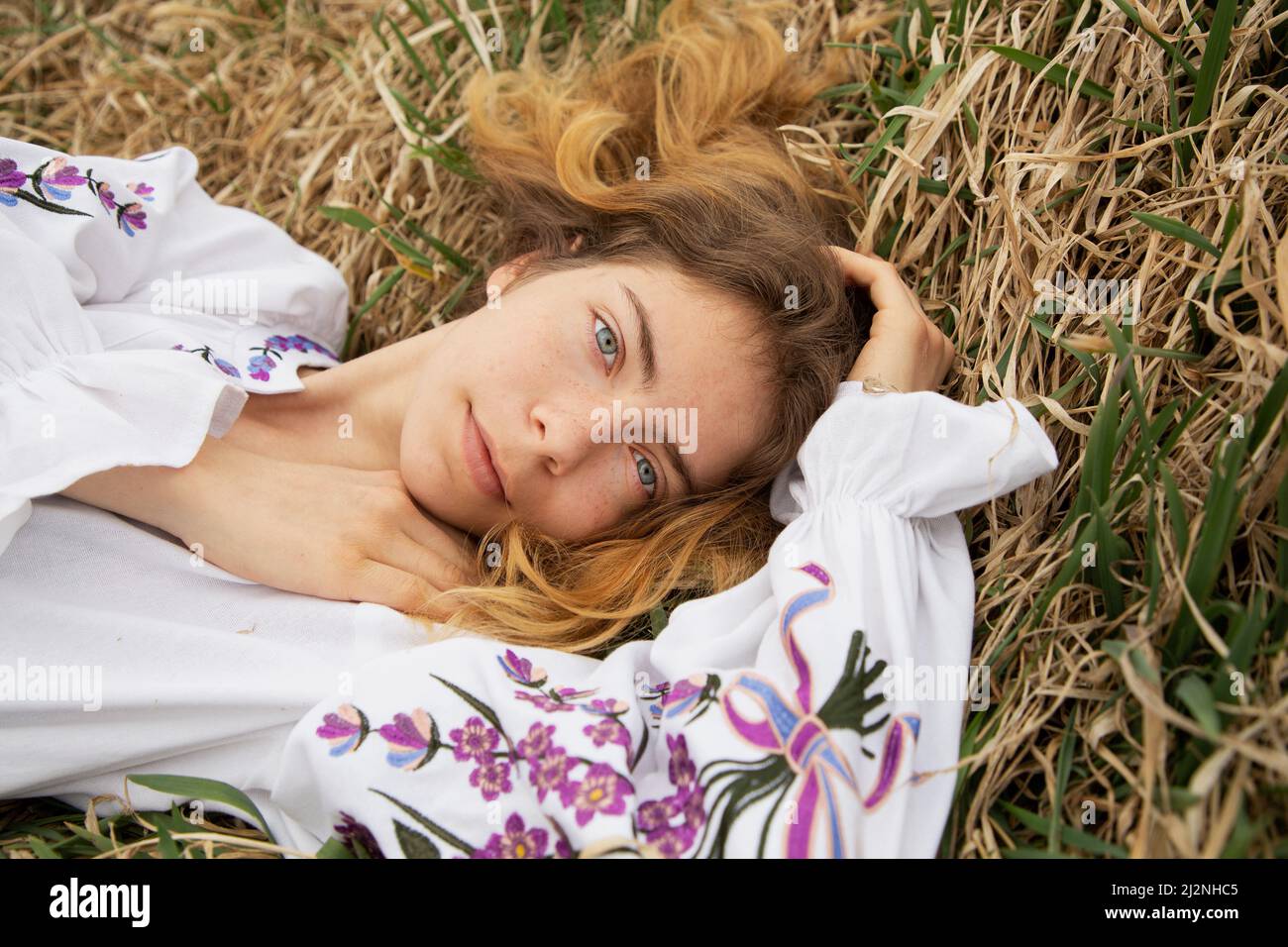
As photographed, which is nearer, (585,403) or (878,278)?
Result: (585,403)

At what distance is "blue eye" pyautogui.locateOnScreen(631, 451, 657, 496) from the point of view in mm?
1783

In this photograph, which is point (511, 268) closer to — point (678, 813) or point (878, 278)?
point (878, 278)

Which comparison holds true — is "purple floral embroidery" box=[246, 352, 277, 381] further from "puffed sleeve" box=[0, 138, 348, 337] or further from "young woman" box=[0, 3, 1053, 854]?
"puffed sleeve" box=[0, 138, 348, 337]

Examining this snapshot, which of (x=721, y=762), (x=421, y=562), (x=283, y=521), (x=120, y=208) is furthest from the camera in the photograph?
(x=120, y=208)

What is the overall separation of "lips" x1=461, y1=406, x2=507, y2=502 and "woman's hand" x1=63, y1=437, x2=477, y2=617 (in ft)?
0.62

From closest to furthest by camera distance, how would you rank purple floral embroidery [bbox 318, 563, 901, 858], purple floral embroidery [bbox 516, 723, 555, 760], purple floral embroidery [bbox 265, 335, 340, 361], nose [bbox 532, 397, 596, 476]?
purple floral embroidery [bbox 318, 563, 901, 858] → purple floral embroidery [bbox 516, 723, 555, 760] → nose [bbox 532, 397, 596, 476] → purple floral embroidery [bbox 265, 335, 340, 361]

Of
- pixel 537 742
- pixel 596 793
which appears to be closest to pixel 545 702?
pixel 537 742

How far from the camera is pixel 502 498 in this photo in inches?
71.2

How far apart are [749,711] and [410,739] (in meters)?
0.49

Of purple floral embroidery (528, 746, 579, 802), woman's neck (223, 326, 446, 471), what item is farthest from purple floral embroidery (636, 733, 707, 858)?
woman's neck (223, 326, 446, 471)

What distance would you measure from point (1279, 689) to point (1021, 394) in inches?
26.9

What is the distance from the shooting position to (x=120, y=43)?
289cm

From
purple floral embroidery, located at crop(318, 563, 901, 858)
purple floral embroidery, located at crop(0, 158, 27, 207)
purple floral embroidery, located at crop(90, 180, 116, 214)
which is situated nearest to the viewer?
purple floral embroidery, located at crop(318, 563, 901, 858)

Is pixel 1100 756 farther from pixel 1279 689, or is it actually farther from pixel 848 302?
pixel 848 302
